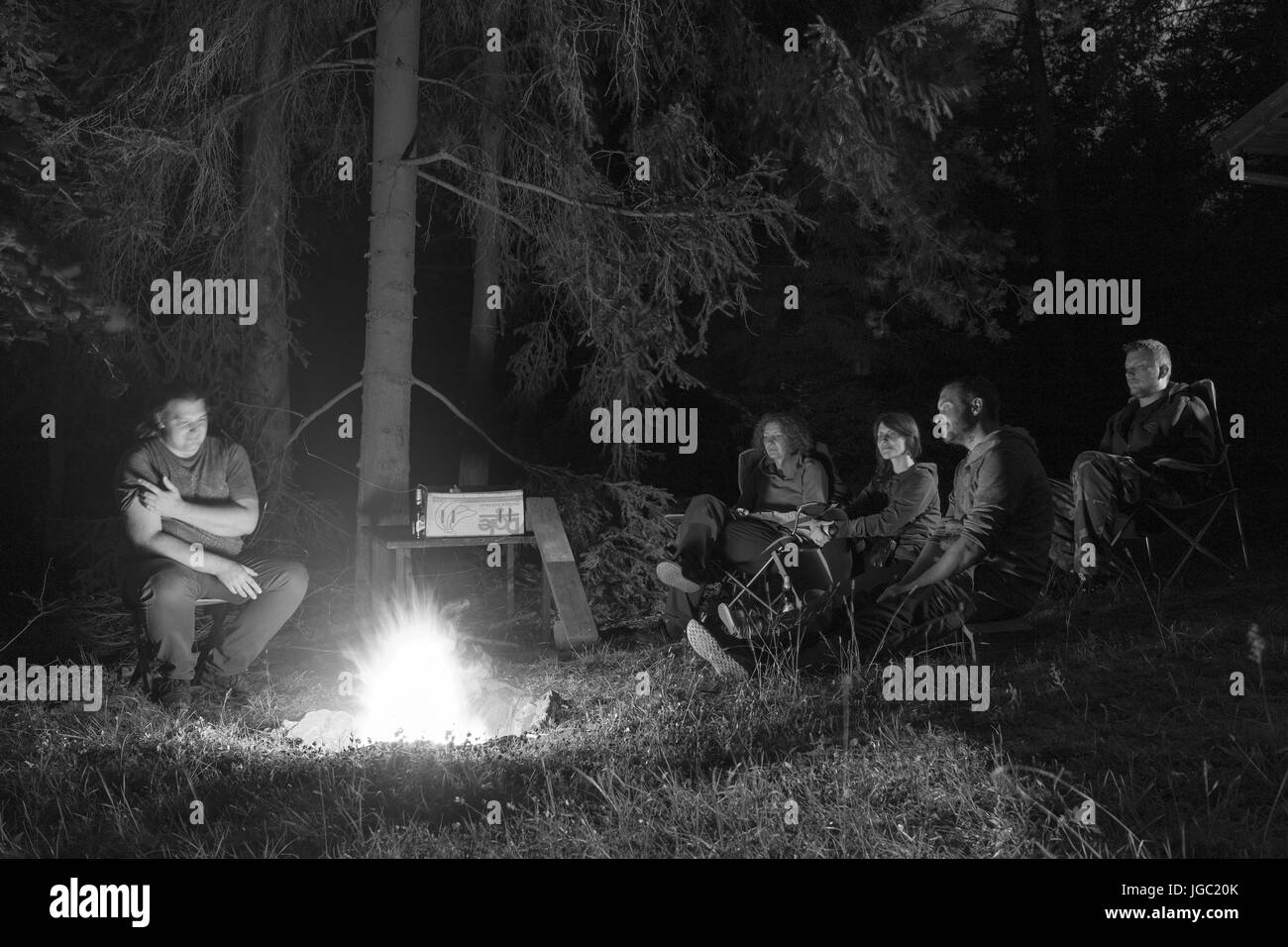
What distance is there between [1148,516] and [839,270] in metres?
5.21

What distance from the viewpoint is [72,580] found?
8.50 m

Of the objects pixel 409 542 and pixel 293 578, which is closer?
pixel 293 578

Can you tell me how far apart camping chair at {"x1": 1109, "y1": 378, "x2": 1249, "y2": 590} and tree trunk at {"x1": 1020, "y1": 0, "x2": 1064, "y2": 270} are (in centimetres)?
814

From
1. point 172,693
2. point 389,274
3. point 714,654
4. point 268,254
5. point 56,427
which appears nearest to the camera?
point 714,654

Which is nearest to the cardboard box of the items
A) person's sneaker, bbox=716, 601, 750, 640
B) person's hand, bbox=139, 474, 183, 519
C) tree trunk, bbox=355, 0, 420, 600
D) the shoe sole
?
tree trunk, bbox=355, 0, 420, 600

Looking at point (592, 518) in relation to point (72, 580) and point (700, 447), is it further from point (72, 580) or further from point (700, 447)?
point (700, 447)

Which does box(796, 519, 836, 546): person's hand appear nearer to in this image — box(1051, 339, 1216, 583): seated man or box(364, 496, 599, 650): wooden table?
box(364, 496, 599, 650): wooden table

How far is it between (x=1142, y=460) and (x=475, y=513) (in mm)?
4079

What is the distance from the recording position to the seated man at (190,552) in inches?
230

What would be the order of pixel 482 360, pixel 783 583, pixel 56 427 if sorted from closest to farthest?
pixel 783 583 → pixel 56 427 → pixel 482 360

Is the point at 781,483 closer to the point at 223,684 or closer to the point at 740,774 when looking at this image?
the point at 740,774

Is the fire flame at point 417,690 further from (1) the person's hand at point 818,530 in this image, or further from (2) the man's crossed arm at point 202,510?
(1) the person's hand at point 818,530

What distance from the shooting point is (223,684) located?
6.02 meters

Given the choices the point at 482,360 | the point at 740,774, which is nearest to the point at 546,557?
the point at 740,774
